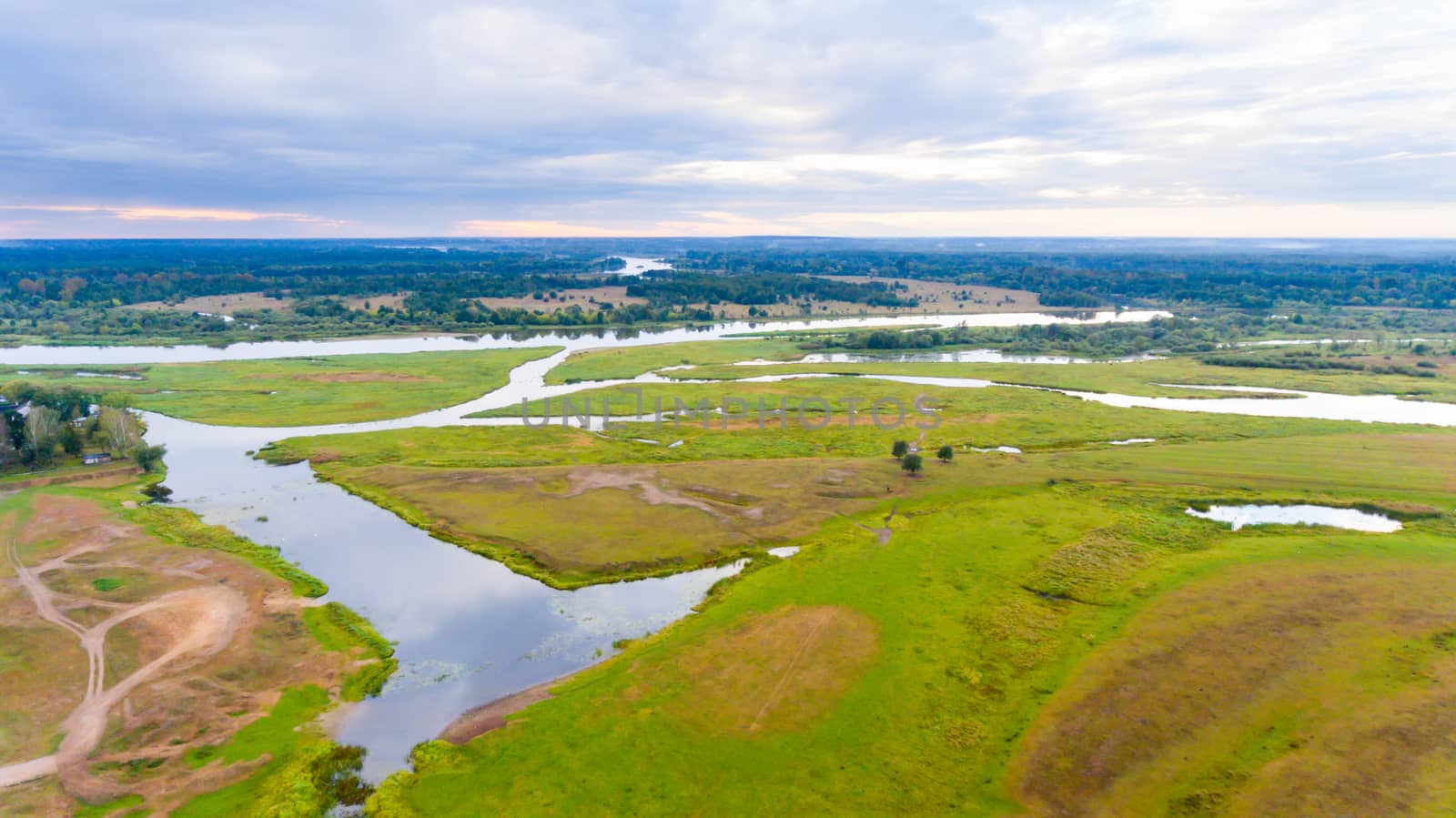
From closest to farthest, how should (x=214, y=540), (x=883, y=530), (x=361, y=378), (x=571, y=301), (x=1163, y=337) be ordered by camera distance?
(x=214, y=540), (x=883, y=530), (x=361, y=378), (x=1163, y=337), (x=571, y=301)

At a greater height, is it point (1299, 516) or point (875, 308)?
point (875, 308)

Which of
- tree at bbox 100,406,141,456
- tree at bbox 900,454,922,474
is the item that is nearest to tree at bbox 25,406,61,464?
tree at bbox 100,406,141,456

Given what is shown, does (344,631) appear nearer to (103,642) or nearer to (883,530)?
(103,642)

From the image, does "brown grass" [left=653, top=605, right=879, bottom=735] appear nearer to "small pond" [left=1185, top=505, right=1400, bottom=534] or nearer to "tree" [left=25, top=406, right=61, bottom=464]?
"small pond" [left=1185, top=505, right=1400, bottom=534]

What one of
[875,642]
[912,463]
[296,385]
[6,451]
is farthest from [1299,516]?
[296,385]

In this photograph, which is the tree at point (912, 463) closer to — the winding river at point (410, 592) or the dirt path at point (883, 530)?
the dirt path at point (883, 530)

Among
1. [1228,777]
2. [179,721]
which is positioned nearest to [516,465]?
[179,721]
